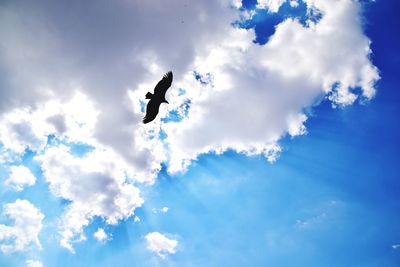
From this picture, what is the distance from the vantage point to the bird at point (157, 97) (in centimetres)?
1892

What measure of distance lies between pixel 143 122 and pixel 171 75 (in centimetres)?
284

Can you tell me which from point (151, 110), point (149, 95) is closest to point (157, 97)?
point (149, 95)

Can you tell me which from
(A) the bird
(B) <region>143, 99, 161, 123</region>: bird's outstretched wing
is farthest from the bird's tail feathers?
(B) <region>143, 99, 161, 123</region>: bird's outstretched wing

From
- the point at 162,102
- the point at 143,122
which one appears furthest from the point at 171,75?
the point at 143,122

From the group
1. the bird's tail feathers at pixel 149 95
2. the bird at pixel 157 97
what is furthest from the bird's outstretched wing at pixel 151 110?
the bird's tail feathers at pixel 149 95

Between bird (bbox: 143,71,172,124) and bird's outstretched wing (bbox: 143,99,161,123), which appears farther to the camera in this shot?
bird's outstretched wing (bbox: 143,99,161,123)

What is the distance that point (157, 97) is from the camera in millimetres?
19234

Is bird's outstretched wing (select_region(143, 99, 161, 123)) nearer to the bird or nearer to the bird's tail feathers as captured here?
the bird

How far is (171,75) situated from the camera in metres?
19.0

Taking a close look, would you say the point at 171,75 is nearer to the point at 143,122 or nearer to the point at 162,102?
the point at 162,102

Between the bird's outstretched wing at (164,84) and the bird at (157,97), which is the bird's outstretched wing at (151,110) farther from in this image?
the bird's outstretched wing at (164,84)

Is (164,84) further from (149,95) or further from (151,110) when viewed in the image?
(151,110)

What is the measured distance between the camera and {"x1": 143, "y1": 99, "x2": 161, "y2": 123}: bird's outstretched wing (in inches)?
762

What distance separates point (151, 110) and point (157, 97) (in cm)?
82
